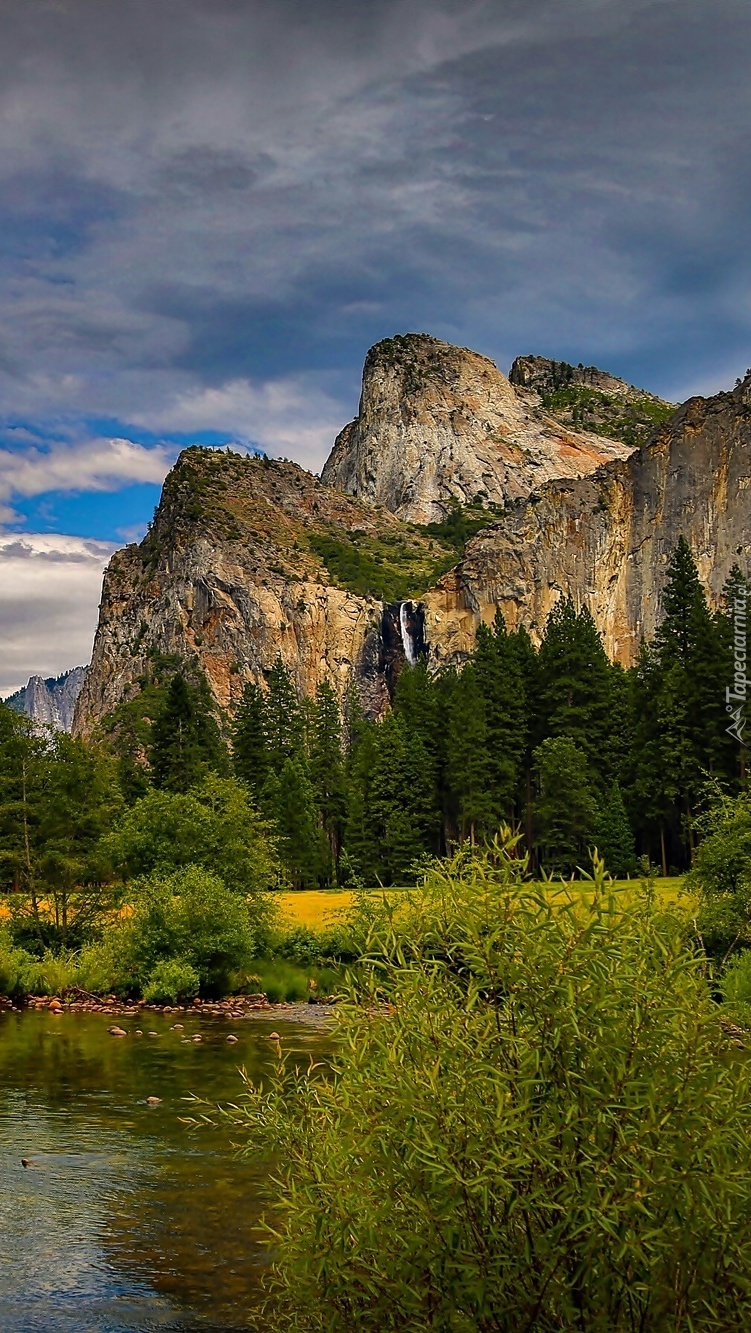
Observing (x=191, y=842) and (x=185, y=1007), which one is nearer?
(x=185, y=1007)

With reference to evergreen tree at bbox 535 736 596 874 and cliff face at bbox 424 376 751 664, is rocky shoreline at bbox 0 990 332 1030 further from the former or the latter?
cliff face at bbox 424 376 751 664

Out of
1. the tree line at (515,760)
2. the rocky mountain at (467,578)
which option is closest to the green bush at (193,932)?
the tree line at (515,760)

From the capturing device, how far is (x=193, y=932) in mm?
36500

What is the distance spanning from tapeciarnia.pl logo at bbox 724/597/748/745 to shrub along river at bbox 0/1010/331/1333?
43.9 metres

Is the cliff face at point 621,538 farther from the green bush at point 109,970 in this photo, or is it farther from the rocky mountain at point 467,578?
the green bush at point 109,970

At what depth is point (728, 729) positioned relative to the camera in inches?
2451

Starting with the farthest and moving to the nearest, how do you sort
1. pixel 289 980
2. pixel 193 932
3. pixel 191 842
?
1. pixel 191 842
2. pixel 289 980
3. pixel 193 932

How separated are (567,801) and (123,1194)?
53.6 m

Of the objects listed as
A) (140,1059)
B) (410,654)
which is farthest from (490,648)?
(410,654)

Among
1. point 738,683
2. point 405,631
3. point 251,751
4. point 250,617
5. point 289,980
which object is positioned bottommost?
point 289,980

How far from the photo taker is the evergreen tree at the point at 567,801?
66000 mm

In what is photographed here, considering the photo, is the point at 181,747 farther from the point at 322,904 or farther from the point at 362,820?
the point at 322,904

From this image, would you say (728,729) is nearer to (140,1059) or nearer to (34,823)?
(34,823)

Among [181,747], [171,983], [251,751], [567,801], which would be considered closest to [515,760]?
[567,801]
